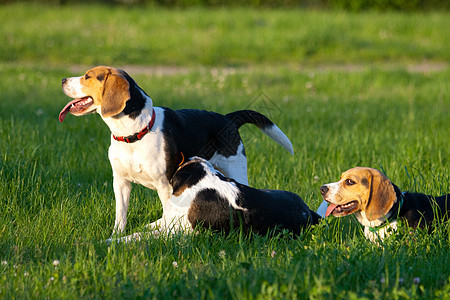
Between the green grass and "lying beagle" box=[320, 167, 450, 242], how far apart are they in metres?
0.20

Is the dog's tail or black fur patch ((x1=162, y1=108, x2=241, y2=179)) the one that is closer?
black fur patch ((x1=162, y1=108, x2=241, y2=179))

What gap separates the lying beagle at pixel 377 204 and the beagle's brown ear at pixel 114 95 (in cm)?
169

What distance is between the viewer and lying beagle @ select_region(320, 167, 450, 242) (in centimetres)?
440

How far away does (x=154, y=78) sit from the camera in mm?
11891

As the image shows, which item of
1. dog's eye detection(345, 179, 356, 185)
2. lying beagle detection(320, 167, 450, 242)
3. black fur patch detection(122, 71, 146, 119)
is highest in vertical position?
black fur patch detection(122, 71, 146, 119)

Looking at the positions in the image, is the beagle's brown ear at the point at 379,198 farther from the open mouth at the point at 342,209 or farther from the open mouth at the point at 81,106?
the open mouth at the point at 81,106

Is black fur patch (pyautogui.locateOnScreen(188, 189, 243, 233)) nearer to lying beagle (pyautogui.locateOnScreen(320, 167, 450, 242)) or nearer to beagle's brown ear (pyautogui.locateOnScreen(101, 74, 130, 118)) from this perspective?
lying beagle (pyautogui.locateOnScreen(320, 167, 450, 242))

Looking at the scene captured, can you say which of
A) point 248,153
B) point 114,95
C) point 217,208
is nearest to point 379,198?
point 217,208

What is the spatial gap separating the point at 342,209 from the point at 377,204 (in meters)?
0.30

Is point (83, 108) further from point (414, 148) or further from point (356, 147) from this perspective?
point (414, 148)

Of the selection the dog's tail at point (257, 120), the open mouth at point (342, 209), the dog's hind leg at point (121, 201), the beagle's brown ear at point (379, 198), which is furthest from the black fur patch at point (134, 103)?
the beagle's brown ear at point (379, 198)

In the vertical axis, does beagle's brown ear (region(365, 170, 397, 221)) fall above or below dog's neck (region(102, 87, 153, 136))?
below

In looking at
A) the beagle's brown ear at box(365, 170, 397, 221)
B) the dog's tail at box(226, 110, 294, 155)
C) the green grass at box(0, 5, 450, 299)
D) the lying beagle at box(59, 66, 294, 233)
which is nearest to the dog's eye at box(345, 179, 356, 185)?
the beagle's brown ear at box(365, 170, 397, 221)

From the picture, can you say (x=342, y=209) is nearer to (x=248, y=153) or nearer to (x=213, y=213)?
(x=213, y=213)
